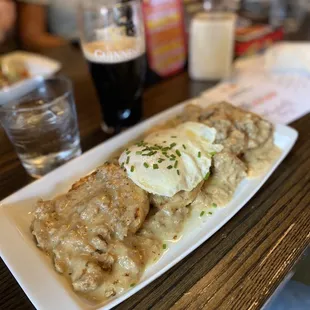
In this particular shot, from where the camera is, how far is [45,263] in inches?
30.4

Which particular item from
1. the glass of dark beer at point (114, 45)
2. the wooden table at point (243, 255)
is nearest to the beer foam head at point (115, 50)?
the glass of dark beer at point (114, 45)

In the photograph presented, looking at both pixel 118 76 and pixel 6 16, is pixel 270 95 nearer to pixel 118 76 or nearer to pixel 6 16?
pixel 118 76

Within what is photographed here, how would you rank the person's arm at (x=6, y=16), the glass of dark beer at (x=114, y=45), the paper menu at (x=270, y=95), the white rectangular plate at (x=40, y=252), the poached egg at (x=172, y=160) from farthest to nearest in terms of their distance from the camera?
the person's arm at (x=6, y=16), the paper menu at (x=270, y=95), the glass of dark beer at (x=114, y=45), the poached egg at (x=172, y=160), the white rectangular plate at (x=40, y=252)

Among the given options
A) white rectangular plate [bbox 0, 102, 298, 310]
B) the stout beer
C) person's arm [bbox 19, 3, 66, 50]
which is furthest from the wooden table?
person's arm [bbox 19, 3, 66, 50]

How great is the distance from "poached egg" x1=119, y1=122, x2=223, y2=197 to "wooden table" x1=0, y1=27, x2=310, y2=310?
0.51 feet

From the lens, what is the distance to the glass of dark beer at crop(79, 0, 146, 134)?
1.20 meters

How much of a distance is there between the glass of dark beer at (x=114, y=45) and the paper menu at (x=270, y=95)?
319mm

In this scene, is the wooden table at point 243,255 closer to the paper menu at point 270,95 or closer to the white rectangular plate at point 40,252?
the white rectangular plate at point 40,252

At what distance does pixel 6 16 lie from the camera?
2531 mm

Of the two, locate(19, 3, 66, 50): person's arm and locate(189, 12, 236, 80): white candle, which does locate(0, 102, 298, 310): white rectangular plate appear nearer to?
locate(189, 12, 236, 80): white candle

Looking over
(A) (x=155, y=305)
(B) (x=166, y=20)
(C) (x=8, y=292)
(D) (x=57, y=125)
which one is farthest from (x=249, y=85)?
(C) (x=8, y=292)

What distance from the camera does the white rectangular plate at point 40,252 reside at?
0.70 metres

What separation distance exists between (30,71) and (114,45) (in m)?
0.68

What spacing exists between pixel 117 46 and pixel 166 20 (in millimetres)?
479
